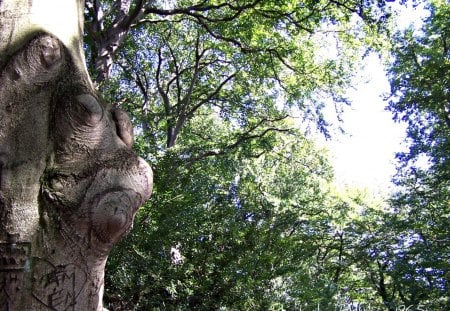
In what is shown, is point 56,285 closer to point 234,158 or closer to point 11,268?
point 11,268

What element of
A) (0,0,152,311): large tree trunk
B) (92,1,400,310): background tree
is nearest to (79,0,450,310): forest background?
(92,1,400,310): background tree

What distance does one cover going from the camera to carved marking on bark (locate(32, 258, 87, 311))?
201cm

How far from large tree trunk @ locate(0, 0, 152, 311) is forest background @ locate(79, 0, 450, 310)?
498cm

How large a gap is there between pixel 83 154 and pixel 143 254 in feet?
17.2

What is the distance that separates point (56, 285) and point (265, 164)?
10.7 metres

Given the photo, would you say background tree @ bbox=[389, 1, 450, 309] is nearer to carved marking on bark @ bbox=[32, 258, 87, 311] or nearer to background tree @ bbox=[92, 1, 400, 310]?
background tree @ bbox=[92, 1, 400, 310]

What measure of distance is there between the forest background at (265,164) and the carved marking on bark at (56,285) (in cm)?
502

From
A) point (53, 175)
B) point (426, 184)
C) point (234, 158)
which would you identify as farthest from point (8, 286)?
point (426, 184)

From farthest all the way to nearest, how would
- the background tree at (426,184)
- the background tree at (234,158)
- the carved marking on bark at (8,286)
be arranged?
the background tree at (426,184), the background tree at (234,158), the carved marking on bark at (8,286)

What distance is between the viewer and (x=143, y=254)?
720cm

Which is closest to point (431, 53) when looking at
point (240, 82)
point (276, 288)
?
point (240, 82)

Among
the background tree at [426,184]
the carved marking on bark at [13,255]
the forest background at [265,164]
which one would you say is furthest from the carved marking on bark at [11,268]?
the background tree at [426,184]

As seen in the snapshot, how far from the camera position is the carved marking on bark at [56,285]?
2.01m

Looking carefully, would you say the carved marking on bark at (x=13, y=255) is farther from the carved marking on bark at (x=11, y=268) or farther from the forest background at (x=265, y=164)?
the forest background at (x=265, y=164)
